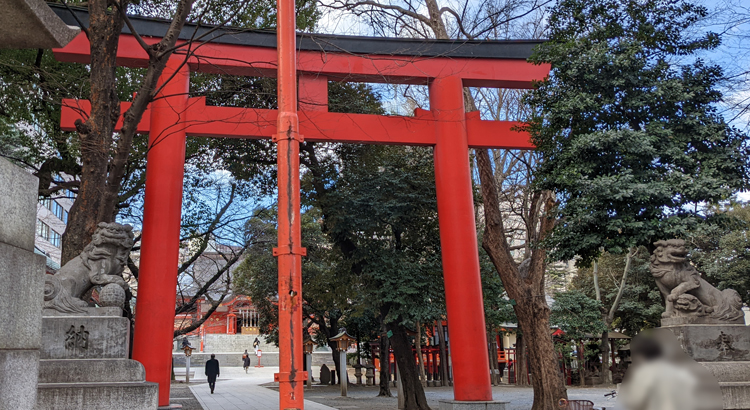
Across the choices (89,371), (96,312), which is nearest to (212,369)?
(96,312)

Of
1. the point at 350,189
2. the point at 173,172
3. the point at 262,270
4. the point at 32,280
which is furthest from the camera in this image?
the point at 262,270

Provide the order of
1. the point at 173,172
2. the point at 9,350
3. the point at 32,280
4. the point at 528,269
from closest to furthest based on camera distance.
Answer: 1. the point at 9,350
2. the point at 32,280
3. the point at 173,172
4. the point at 528,269

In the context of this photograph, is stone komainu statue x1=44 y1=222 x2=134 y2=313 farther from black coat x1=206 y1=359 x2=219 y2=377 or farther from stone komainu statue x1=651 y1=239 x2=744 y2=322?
black coat x1=206 y1=359 x2=219 y2=377

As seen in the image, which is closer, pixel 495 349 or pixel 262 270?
pixel 262 270

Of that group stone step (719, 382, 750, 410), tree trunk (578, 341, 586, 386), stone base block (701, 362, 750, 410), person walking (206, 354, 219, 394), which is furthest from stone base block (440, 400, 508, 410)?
tree trunk (578, 341, 586, 386)

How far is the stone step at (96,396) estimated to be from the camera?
211 inches

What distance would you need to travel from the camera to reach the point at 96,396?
5.53 metres

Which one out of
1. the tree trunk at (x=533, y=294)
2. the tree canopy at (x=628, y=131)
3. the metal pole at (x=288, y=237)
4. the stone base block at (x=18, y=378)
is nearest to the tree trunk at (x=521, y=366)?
the tree trunk at (x=533, y=294)

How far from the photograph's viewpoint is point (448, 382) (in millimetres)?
25766

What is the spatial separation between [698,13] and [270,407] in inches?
508

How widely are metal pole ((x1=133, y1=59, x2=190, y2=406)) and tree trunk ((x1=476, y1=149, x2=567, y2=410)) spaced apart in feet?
19.8

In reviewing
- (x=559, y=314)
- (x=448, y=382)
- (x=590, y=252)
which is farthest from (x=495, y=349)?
(x=590, y=252)

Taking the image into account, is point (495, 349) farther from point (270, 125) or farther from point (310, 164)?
point (270, 125)

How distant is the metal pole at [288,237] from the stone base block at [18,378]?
149cm
